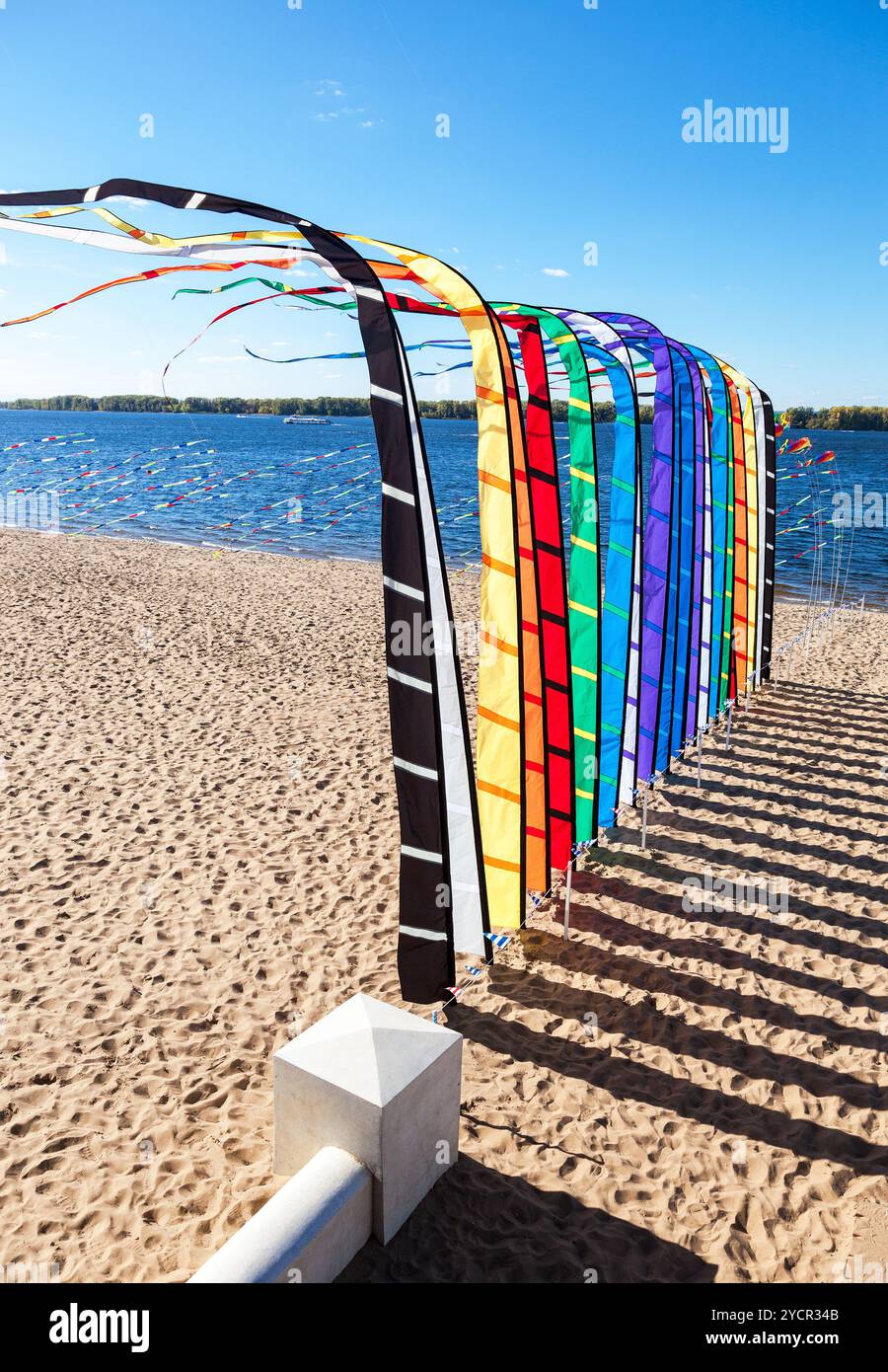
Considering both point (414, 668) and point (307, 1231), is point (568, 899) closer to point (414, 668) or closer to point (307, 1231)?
point (414, 668)

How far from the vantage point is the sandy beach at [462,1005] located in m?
3.88

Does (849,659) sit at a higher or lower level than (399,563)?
lower

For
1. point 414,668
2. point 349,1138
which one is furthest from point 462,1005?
point 414,668

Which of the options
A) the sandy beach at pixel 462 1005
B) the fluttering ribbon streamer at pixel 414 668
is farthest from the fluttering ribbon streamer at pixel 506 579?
the sandy beach at pixel 462 1005

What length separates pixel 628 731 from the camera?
7340mm

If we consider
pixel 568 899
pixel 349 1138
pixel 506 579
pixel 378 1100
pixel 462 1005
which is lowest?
pixel 462 1005

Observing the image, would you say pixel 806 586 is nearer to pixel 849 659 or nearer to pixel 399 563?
pixel 849 659

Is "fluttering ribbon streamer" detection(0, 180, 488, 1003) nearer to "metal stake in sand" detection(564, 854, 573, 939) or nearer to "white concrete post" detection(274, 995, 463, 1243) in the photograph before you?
"white concrete post" detection(274, 995, 463, 1243)

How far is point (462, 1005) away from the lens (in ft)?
17.7

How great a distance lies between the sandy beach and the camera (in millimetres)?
3881

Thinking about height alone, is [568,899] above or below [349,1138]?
above

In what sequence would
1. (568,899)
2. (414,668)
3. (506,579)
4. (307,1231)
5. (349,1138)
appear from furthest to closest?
(568,899) → (506,579) → (414,668) → (349,1138) → (307,1231)

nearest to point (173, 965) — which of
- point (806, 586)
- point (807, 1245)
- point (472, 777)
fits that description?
point (472, 777)

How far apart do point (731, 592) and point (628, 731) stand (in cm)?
390
